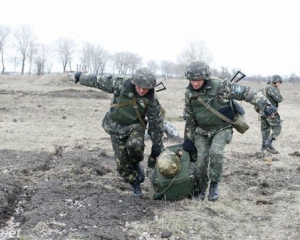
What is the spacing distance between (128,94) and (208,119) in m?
1.11

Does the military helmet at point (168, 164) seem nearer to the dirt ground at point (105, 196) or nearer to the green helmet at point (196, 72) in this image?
the dirt ground at point (105, 196)

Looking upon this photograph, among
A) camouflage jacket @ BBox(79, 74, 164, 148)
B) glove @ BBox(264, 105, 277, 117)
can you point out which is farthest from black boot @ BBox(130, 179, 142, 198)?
glove @ BBox(264, 105, 277, 117)

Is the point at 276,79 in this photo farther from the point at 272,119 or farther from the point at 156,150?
the point at 156,150

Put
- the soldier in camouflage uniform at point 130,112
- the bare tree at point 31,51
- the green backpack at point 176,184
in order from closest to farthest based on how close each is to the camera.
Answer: the soldier in camouflage uniform at point 130,112 < the green backpack at point 176,184 < the bare tree at point 31,51

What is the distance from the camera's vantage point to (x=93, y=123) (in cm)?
1519

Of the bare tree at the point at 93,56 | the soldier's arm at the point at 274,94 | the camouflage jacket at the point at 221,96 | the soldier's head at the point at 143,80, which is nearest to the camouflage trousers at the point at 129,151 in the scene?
the soldier's head at the point at 143,80

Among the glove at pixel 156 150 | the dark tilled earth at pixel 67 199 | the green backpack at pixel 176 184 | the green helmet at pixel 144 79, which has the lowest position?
the dark tilled earth at pixel 67 199

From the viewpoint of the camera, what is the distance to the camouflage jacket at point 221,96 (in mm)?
5270

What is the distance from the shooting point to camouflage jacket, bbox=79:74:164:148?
214 inches

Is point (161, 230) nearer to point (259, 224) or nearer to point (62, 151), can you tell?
point (259, 224)

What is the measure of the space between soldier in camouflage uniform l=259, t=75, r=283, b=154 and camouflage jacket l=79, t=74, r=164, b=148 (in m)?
4.71

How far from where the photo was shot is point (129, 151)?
5.64m

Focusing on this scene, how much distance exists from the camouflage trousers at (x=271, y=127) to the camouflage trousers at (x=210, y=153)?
176 inches

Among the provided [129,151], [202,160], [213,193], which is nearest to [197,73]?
[202,160]
